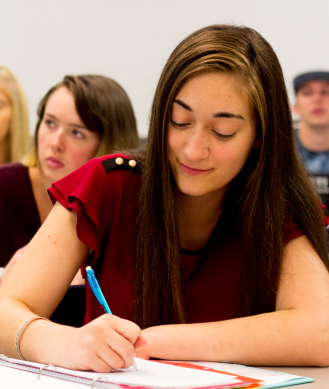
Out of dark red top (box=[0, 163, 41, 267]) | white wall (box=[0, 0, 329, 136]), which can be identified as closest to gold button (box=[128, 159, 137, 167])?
dark red top (box=[0, 163, 41, 267])

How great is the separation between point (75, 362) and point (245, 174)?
680mm

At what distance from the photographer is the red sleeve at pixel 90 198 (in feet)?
3.63

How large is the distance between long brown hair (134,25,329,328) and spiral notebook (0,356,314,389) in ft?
1.03

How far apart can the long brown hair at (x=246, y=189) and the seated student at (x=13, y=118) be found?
2.05 meters

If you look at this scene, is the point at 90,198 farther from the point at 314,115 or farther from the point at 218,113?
the point at 314,115

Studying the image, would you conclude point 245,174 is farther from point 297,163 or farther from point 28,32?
point 28,32

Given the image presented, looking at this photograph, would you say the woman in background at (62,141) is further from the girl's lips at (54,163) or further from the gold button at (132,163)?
the gold button at (132,163)

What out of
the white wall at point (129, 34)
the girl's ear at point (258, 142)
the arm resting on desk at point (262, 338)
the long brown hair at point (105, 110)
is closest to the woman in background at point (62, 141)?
the long brown hair at point (105, 110)

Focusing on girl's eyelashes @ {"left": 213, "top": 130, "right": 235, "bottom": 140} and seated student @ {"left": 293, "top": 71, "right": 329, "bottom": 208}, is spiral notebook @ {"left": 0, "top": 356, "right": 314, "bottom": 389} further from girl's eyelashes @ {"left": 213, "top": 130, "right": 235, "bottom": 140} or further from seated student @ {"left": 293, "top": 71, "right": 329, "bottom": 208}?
seated student @ {"left": 293, "top": 71, "right": 329, "bottom": 208}

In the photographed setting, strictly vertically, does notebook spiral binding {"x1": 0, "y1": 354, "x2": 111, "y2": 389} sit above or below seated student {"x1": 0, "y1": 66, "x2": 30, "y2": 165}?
below

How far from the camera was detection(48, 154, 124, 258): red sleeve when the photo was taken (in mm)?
1105

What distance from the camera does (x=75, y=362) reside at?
810mm

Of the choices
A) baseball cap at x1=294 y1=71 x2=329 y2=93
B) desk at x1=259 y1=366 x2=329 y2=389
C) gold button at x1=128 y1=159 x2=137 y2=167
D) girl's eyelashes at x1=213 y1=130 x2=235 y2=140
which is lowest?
desk at x1=259 y1=366 x2=329 y2=389

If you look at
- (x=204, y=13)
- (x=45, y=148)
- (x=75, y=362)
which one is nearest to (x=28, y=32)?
(x=204, y=13)
